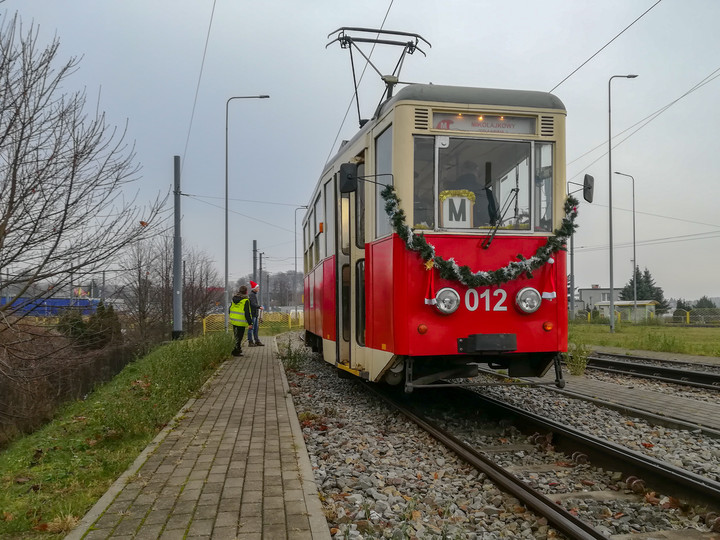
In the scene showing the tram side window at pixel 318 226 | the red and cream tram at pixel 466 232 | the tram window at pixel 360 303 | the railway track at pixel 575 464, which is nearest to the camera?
the railway track at pixel 575 464

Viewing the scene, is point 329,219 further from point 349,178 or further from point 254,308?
point 254,308

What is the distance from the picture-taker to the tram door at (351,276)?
7793mm

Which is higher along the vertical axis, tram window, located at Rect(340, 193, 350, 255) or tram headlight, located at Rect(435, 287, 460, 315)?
tram window, located at Rect(340, 193, 350, 255)

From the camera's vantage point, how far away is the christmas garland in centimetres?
641

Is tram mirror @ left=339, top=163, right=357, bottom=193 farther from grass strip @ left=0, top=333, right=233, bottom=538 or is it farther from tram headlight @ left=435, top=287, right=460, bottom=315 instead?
grass strip @ left=0, top=333, right=233, bottom=538

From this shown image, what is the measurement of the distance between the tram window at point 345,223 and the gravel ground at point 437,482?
2.21 m

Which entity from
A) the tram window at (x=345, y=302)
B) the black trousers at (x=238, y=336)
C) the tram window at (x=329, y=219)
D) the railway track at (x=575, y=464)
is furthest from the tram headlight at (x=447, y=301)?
the black trousers at (x=238, y=336)

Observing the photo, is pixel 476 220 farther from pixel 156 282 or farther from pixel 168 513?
pixel 156 282

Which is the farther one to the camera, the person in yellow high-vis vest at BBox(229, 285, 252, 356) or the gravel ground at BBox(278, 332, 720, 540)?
the person in yellow high-vis vest at BBox(229, 285, 252, 356)

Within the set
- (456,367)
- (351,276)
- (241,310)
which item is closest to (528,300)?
(456,367)

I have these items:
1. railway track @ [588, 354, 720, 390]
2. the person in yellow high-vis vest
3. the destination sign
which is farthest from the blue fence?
railway track @ [588, 354, 720, 390]

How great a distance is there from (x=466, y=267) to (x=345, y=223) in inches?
101

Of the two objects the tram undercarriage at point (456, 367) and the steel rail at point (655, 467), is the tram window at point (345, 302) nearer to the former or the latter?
the tram undercarriage at point (456, 367)

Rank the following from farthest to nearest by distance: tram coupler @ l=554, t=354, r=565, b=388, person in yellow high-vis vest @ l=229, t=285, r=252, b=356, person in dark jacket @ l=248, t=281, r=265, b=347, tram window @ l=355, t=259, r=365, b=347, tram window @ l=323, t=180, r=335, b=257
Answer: person in dark jacket @ l=248, t=281, r=265, b=347
person in yellow high-vis vest @ l=229, t=285, r=252, b=356
tram window @ l=323, t=180, r=335, b=257
tram window @ l=355, t=259, r=365, b=347
tram coupler @ l=554, t=354, r=565, b=388
